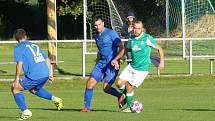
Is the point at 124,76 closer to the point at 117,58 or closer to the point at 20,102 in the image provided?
the point at 117,58

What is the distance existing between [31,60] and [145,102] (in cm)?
427

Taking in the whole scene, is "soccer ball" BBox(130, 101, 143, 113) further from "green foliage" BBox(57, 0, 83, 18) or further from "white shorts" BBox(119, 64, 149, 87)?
"green foliage" BBox(57, 0, 83, 18)

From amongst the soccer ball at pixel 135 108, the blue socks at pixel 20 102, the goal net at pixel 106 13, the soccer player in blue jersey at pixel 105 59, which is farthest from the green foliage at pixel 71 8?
the blue socks at pixel 20 102

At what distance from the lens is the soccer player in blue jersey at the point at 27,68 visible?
13.8 meters

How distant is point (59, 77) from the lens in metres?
24.2

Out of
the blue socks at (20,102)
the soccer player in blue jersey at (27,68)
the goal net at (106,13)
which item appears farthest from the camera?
the goal net at (106,13)

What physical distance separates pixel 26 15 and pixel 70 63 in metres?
28.5

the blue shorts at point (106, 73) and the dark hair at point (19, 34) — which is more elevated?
the dark hair at point (19, 34)

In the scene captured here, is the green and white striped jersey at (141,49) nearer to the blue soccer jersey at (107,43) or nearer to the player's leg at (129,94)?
the player's leg at (129,94)

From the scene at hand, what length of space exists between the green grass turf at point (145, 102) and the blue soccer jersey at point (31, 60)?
2.68ft

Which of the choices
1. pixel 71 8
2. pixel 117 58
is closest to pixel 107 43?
pixel 117 58

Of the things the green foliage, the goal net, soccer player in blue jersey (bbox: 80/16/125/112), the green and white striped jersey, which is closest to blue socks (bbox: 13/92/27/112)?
soccer player in blue jersey (bbox: 80/16/125/112)

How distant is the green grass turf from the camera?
14.0m

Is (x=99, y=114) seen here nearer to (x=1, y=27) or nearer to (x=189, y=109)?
(x=189, y=109)
